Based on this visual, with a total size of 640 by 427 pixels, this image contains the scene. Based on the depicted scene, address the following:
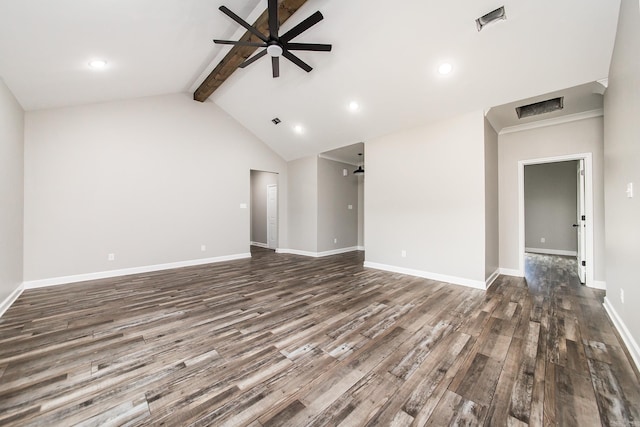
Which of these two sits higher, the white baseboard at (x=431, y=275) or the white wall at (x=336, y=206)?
the white wall at (x=336, y=206)

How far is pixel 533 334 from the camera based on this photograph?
2.31 m

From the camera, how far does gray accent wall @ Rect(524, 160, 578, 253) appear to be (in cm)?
639

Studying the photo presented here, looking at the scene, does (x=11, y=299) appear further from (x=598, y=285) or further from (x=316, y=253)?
(x=598, y=285)

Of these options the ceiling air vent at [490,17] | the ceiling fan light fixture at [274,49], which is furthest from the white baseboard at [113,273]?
the ceiling air vent at [490,17]

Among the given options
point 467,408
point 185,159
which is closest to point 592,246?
point 467,408

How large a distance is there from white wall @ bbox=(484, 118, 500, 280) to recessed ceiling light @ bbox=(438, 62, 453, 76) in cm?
109

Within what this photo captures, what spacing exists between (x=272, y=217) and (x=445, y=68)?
5.81 m

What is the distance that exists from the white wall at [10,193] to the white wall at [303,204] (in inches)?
189

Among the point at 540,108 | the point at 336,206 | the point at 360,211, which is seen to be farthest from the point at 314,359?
the point at 360,211

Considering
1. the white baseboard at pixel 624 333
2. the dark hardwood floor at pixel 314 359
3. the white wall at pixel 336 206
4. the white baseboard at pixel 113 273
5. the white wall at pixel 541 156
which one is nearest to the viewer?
the dark hardwood floor at pixel 314 359

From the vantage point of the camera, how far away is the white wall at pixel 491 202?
3.76 metres

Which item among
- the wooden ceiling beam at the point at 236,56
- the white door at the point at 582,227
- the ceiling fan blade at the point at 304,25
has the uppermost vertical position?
the wooden ceiling beam at the point at 236,56

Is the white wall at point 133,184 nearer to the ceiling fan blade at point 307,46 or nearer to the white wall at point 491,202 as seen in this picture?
the ceiling fan blade at point 307,46

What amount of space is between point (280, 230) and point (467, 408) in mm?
6007
